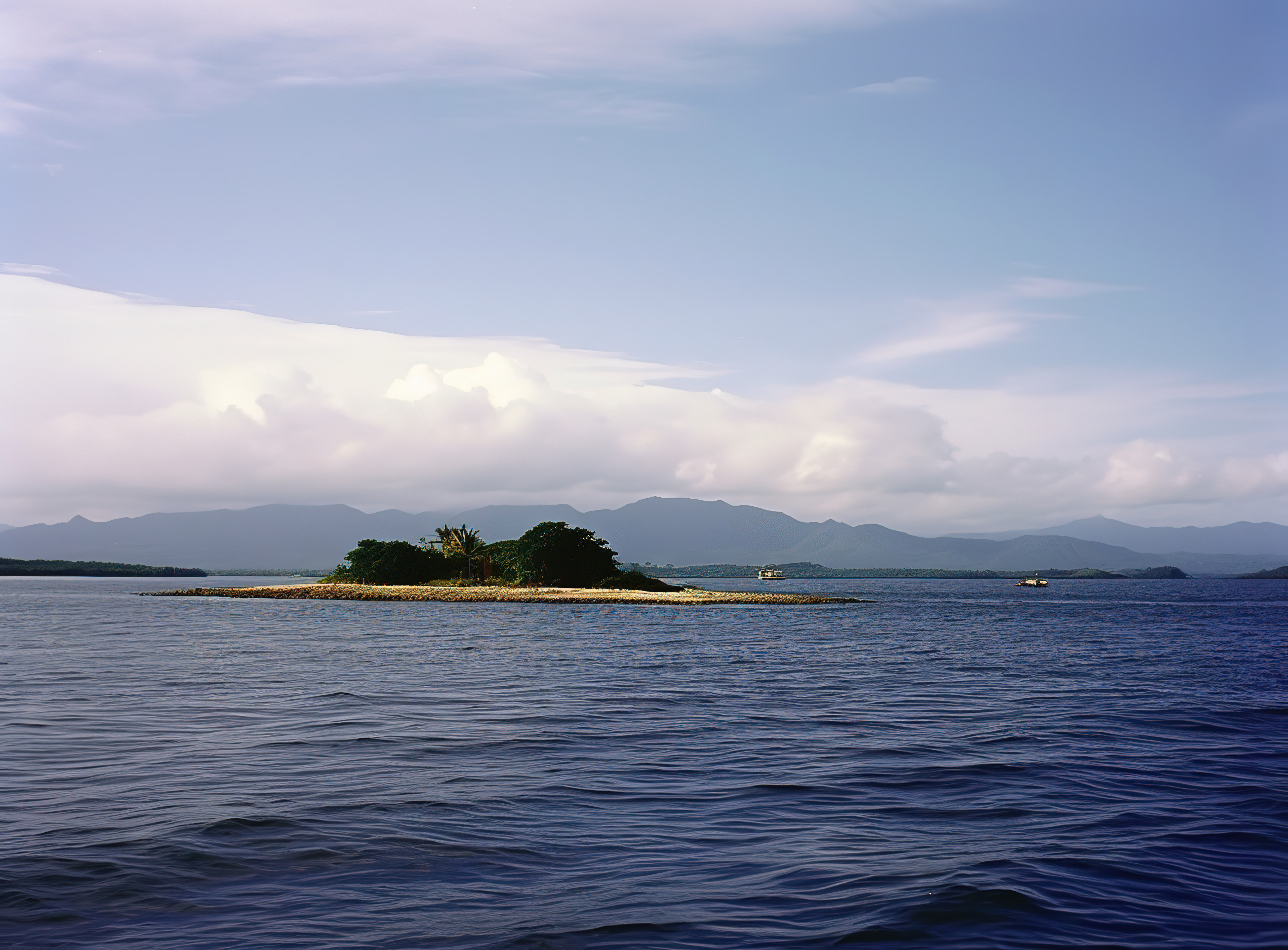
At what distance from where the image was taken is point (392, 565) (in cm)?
13800

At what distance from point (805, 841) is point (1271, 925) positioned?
5703 millimetres

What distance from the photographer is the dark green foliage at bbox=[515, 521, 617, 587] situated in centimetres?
12800

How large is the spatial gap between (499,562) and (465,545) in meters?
8.41

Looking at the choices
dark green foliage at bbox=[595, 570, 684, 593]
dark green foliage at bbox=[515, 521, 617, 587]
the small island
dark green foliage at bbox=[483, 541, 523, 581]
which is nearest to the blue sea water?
the small island

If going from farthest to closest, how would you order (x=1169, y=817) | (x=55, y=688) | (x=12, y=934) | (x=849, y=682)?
(x=849, y=682)
(x=55, y=688)
(x=1169, y=817)
(x=12, y=934)

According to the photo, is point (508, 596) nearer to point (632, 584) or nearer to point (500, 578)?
point (632, 584)

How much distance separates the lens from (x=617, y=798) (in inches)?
657

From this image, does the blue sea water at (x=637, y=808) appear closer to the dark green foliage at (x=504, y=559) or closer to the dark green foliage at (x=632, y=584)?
the dark green foliage at (x=632, y=584)

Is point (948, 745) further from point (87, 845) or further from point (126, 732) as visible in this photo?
point (126, 732)

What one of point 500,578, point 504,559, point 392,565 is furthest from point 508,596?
point 392,565

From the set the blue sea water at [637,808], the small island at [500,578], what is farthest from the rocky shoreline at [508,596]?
the blue sea water at [637,808]

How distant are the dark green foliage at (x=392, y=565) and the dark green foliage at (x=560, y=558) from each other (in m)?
18.2

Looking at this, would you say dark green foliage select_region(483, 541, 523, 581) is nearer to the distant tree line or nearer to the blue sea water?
the distant tree line

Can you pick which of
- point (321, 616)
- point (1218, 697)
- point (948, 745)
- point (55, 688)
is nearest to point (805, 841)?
point (948, 745)
